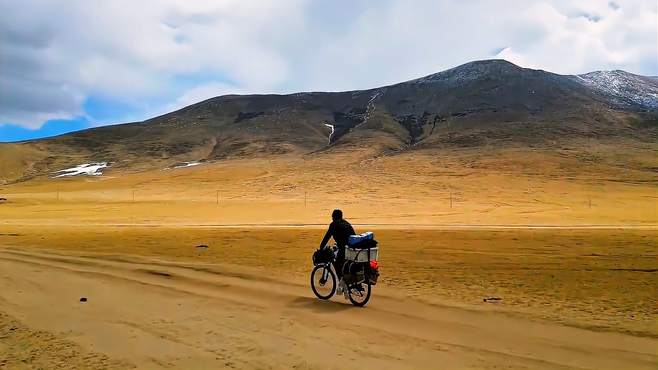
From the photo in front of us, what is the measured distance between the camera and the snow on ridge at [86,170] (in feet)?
482

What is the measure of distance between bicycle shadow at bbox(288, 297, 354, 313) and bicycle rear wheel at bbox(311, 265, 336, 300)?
0.18 m

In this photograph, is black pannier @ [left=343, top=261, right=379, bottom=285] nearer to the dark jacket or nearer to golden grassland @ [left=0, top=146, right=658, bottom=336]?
the dark jacket

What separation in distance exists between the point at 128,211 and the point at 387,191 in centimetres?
4020

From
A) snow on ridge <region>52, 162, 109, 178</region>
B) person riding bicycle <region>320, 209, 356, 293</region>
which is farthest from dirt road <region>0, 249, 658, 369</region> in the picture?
snow on ridge <region>52, 162, 109, 178</region>

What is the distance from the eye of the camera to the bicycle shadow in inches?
448

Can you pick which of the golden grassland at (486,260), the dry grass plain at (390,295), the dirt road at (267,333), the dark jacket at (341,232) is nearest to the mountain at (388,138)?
the golden grassland at (486,260)

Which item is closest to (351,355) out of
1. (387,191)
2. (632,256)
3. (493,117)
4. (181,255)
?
(181,255)

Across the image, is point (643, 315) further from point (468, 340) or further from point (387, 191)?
point (387, 191)

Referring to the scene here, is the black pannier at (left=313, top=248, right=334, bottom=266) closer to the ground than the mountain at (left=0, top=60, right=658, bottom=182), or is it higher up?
closer to the ground

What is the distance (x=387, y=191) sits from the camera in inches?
3219

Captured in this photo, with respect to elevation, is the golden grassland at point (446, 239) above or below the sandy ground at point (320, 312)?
above

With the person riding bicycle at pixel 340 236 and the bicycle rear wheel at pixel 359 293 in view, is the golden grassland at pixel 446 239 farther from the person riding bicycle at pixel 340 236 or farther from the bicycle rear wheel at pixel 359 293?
A: the person riding bicycle at pixel 340 236

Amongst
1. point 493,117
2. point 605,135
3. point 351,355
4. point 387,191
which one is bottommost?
point 351,355

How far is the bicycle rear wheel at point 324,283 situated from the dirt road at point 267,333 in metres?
0.31
